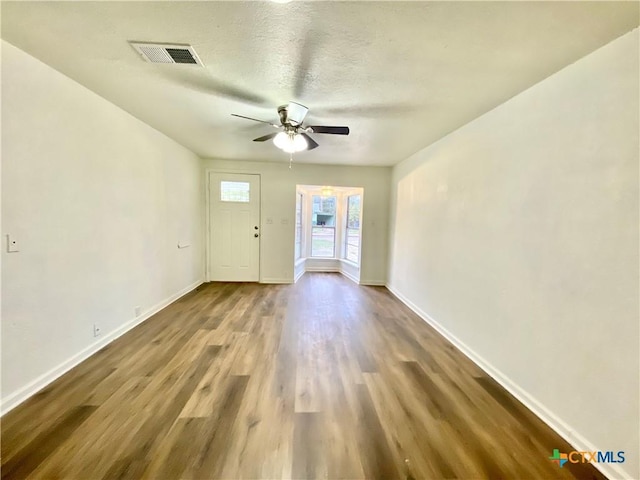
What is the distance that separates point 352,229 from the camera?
19.8 ft

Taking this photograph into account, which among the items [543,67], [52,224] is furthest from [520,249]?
[52,224]

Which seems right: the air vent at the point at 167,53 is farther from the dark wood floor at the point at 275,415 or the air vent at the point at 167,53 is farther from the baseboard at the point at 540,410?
the baseboard at the point at 540,410

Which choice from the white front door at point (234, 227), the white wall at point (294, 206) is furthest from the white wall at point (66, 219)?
the white wall at point (294, 206)

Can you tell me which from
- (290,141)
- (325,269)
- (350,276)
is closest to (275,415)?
(290,141)

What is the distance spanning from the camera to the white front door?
4.96 m

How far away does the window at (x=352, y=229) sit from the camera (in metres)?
5.78

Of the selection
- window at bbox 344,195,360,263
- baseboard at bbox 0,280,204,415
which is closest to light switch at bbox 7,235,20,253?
baseboard at bbox 0,280,204,415

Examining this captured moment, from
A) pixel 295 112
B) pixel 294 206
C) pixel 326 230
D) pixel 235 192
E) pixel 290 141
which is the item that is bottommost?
pixel 326 230

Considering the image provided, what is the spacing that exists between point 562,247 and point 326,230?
5168 mm

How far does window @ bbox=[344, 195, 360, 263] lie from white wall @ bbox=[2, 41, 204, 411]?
12.6 feet

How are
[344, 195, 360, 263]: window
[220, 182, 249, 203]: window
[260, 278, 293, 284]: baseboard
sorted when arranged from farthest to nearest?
[344, 195, 360, 263]: window, [260, 278, 293, 284]: baseboard, [220, 182, 249, 203]: window

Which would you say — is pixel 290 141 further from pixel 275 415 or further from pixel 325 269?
pixel 325 269

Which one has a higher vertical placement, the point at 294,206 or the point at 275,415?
the point at 294,206

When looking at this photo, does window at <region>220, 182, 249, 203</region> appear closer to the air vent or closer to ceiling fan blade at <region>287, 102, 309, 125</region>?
ceiling fan blade at <region>287, 102, 309, 125</region>
